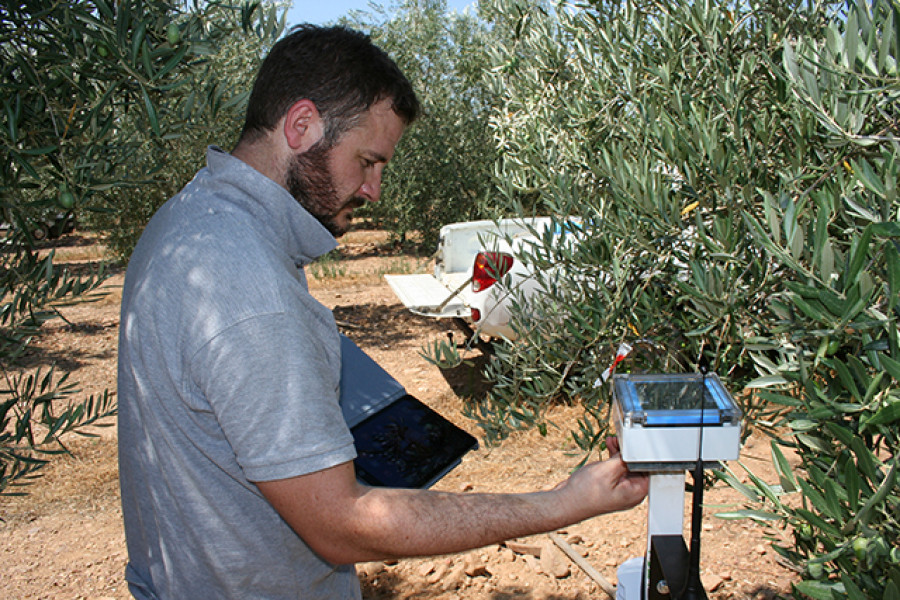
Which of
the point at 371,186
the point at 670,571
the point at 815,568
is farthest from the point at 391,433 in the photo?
the point at 815,568

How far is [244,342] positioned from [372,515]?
41 centimetres

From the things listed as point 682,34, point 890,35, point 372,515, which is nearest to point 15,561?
point 372,515

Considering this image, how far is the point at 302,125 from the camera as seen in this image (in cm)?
159

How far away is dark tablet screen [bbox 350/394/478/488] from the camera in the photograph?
71.2 inches

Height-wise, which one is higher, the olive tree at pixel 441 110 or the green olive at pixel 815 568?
the olive tree at pixel 441 110

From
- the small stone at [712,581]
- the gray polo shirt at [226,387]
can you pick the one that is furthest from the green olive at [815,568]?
the small stone at [712,581]

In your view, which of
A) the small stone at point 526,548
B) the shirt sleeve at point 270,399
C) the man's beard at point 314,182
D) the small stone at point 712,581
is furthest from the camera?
the small stone at point 526,548

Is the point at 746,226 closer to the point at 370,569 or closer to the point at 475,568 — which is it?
the point at 475,568

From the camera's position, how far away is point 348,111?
63.1 inches

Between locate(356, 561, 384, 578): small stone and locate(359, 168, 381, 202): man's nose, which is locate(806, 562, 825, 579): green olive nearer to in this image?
locate(359, 168, 381, 202): man's nose

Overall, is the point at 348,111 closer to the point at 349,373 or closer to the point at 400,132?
the point at 400,132

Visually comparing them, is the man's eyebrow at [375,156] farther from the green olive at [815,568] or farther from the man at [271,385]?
the green olive at [815,568]

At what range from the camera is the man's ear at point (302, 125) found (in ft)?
5.19

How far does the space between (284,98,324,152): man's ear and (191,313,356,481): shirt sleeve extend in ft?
1.57
